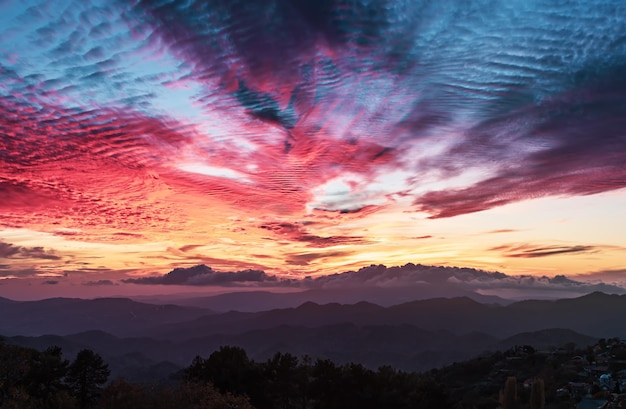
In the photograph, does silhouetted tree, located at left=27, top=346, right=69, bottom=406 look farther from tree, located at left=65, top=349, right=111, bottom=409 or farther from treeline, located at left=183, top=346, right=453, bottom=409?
treeline, located at left=183, top=346, right=453, bottom=409

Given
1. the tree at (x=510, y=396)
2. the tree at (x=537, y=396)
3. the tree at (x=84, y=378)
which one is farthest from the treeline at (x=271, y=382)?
the tree at (x=537, y=396)

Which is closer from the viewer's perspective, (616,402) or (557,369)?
(616,402)

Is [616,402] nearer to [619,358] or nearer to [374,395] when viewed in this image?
[374,395]

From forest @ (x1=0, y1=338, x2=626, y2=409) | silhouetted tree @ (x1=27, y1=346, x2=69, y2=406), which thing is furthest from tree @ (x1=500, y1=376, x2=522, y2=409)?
silhouetted tree @ (x1=27, y1=346, x2=69, y2=406)

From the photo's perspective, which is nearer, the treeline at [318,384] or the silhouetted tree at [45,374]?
the silhouetted tree at [45,374]

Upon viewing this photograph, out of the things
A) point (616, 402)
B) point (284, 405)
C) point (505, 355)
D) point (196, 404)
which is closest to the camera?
point (196, 404)

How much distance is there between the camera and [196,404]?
36.4m

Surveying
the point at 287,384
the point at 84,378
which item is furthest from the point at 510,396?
the point at 84,378

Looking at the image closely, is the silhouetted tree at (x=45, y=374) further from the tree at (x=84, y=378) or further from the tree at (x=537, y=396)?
the tree at (x=537, y=396)

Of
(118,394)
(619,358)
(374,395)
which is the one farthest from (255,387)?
(619,358)

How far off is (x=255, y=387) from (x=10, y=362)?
3431 centimetres

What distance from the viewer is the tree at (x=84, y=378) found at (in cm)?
6875

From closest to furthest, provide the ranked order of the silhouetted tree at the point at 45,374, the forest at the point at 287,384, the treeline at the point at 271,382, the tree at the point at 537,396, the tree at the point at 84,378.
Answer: the tree at the point at 537,396, the silhouetted tree at the point at 45,374, the forest at the point at 287,384, the treeline at the point at 271,382, the tree at the point at 84,378

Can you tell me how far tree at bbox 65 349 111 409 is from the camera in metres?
68.8
